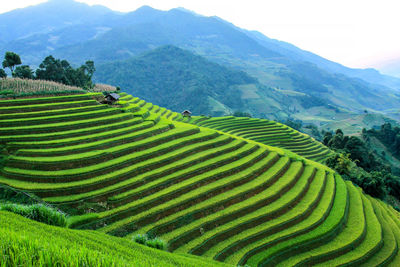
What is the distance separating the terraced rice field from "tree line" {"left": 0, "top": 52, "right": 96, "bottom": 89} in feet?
59.1

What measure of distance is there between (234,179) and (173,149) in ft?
18.0

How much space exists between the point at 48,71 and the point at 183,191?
98.2 ft

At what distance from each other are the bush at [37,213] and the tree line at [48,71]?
26.6 metres

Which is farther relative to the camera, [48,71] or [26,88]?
[48,71]

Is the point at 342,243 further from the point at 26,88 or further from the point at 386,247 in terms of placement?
the point at 26,88

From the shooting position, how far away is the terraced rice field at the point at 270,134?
42.6 metres

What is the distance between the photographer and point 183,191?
15352 mm

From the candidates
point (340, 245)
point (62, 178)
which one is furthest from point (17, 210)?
point (340, 245)

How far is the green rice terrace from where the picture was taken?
12672mm

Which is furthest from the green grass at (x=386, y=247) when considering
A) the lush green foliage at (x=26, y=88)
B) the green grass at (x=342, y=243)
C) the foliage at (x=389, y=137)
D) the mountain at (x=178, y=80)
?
the mountain at (x=178, y=80)

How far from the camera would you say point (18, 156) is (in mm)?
14680

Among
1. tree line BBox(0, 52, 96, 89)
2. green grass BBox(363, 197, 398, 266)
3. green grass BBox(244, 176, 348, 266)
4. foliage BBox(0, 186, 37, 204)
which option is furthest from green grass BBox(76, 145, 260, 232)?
tree line BBox(0, 52, 96, 89)

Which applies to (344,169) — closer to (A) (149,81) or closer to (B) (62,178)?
(B) (62,178)

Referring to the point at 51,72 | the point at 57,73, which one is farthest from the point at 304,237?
the point at 51,72
